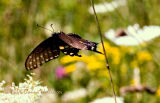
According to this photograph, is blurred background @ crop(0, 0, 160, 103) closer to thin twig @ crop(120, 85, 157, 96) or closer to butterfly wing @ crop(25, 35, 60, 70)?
thin twig @ crop(120, 85, 157, 96)

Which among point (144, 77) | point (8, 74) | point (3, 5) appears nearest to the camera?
point (144, 77)

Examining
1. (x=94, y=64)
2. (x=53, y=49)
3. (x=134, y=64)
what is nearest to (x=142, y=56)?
(x=134, y=64)

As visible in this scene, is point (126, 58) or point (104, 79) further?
point (104, 79)

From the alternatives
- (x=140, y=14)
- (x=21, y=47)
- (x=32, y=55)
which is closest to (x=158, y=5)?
(x=140, y=14)

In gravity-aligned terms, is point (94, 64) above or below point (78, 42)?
above

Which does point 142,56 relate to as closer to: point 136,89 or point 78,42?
point 136,89

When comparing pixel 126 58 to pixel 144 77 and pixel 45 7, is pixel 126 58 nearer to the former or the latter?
pixel 144 77

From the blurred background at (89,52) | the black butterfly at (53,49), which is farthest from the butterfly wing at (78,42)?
the blurred background at (89,52)
